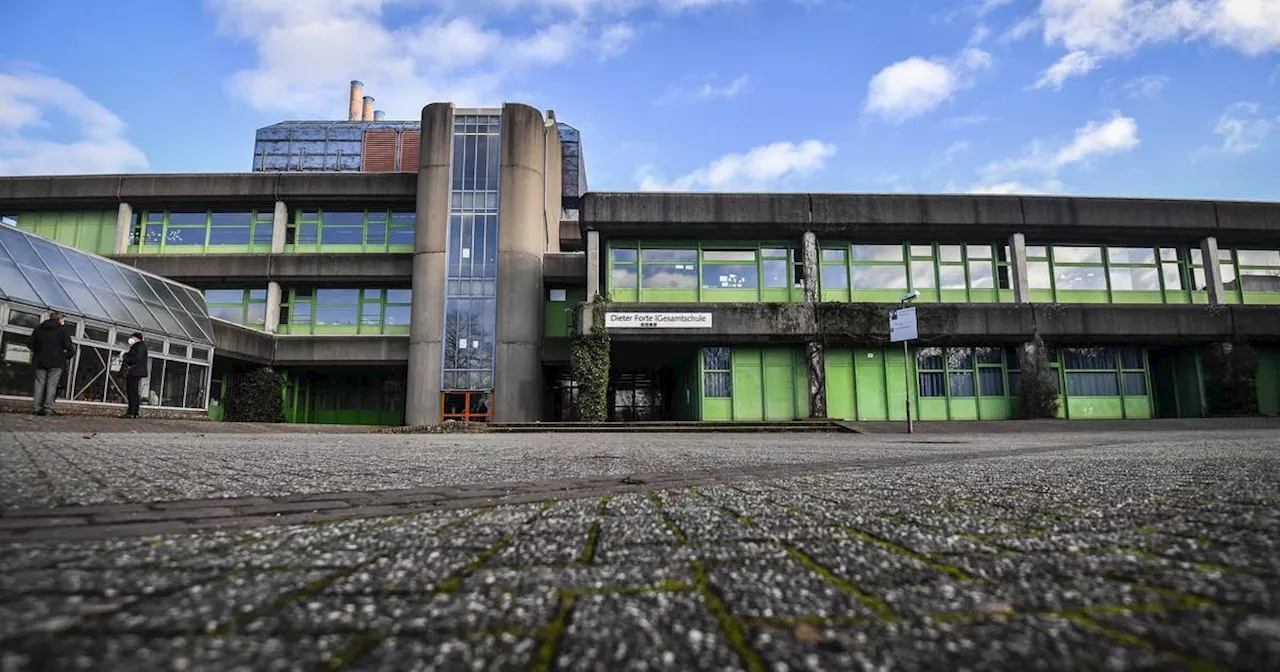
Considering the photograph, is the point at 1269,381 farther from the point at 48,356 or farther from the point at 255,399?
the point at 255,399

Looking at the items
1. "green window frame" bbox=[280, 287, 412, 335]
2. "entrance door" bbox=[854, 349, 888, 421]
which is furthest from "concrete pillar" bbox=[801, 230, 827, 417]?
"green window frame" bbox=[280, 287, 412, 335]

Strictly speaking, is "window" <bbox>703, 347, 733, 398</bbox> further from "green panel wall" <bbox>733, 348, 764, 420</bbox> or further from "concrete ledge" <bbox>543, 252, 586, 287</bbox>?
"concrete ledge" <bbox>543, 252, 586, 287</bbox>

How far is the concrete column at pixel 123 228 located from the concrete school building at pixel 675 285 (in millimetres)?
94

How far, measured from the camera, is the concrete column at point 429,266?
25.1 m

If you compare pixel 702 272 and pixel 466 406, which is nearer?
pixel 466 406

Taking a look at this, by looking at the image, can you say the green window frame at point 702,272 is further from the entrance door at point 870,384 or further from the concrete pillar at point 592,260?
the entrance door at point 870,384

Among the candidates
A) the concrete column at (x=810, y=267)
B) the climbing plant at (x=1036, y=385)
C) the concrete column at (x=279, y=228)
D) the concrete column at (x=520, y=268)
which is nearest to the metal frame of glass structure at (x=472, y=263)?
the concrete column at (x=520, y=268)

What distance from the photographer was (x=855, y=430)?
19.4 meters

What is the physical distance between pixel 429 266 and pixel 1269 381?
116 ft

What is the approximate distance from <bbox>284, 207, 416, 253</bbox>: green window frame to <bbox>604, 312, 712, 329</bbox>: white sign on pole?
12.2 meters

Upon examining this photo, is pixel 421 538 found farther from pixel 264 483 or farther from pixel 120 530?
pixel 264 483

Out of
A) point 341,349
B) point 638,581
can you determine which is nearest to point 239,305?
point 341,349

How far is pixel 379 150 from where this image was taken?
42.0 meters

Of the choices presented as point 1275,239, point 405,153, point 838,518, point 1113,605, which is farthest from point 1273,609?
point 405,153
